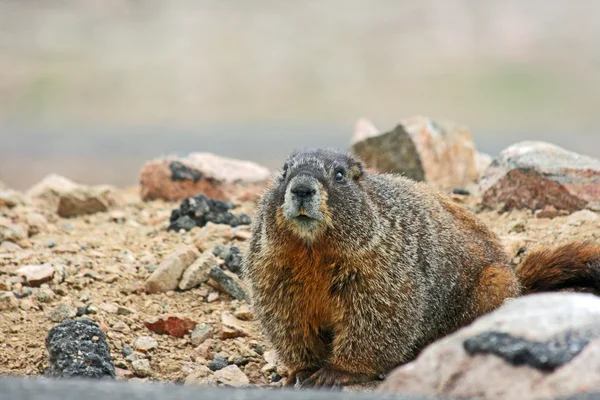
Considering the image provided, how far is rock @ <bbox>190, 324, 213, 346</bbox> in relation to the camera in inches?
253

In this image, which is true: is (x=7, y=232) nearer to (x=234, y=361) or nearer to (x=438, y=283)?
(x=234, y=361)

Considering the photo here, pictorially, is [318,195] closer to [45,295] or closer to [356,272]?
[356,272]

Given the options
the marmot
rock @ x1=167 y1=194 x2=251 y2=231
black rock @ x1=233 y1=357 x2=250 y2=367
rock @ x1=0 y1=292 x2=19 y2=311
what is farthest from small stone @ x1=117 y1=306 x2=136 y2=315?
rock @ x1=167 y1=194 x2=251 y2=231

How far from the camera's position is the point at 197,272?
7047mm

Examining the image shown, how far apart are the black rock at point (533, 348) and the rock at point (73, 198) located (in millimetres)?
7071

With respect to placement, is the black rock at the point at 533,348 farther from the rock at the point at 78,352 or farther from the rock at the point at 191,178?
the rock at the point at 191,178

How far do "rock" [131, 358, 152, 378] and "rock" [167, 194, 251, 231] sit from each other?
8.24ft

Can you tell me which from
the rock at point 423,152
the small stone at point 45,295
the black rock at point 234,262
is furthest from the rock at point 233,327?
the rock at point 423,152

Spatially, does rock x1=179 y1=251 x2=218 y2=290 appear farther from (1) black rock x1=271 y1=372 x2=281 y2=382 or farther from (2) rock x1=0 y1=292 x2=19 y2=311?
(2) rock x1=0 y1=292 x2=19 y2=311

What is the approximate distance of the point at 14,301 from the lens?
655 centimetres

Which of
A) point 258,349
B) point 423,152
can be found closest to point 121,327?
point 258,349

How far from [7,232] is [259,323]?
349cm

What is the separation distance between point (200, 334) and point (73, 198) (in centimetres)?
391

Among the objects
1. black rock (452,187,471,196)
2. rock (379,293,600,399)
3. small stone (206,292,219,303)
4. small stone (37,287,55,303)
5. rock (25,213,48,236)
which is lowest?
small stone (206,292,219,303)
